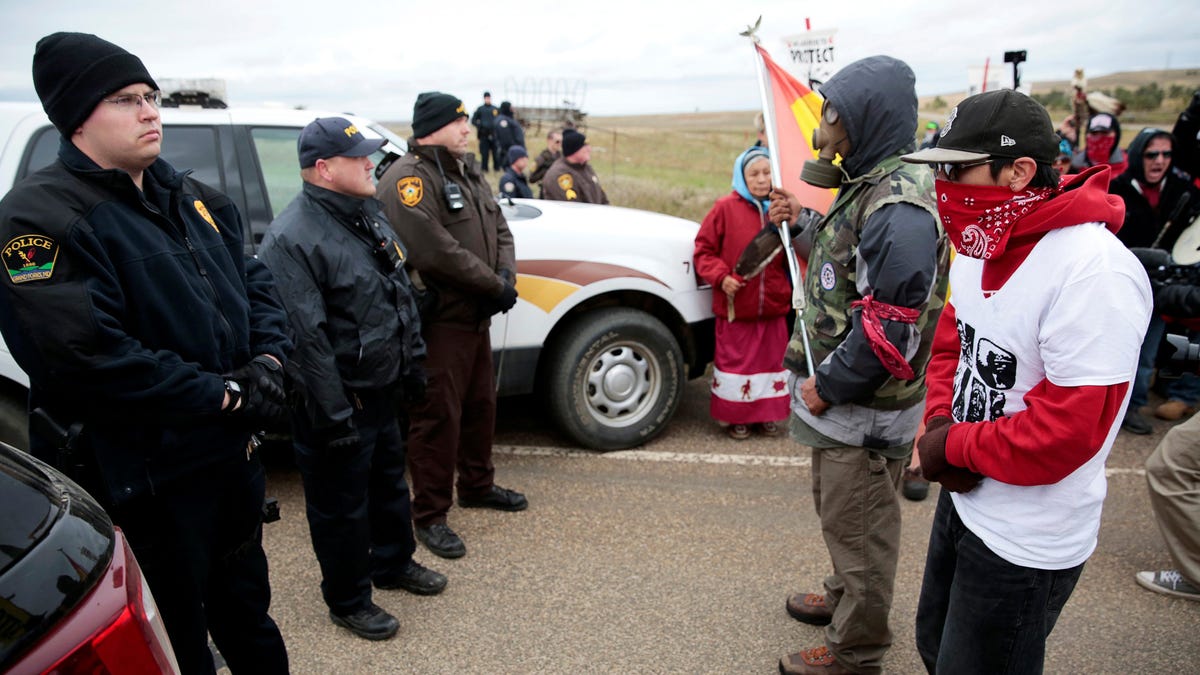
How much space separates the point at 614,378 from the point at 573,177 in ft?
11.4

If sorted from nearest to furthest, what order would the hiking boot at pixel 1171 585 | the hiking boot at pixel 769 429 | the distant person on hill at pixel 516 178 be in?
the hiking boot at pixel 1171 585 → the hiking boot at pixel 769 429 → the distant person on hill at pixel 516 178

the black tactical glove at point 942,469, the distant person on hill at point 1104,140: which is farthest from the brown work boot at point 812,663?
the distant person on hill at point 1104,140

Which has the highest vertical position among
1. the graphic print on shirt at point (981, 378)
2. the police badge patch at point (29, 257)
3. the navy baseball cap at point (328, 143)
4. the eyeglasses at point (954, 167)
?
the navy baseball cap at point (328, 143)

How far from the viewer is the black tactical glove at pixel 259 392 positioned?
87.9 inches

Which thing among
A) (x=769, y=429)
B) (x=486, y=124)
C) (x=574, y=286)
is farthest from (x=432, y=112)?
(x=486, y=124)

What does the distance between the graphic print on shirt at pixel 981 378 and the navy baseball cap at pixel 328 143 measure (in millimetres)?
2163

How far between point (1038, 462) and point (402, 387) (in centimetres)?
235

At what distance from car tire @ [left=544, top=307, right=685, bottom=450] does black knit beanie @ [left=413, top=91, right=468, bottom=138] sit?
144cm

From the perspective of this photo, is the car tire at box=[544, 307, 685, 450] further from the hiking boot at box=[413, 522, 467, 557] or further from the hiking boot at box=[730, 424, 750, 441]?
the hiking boot at box=[413, 522, 467, 557]

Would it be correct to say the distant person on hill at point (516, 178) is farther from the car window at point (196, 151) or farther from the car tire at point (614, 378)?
the car window at point (196, 151)

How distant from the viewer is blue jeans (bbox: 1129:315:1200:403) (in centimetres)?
557

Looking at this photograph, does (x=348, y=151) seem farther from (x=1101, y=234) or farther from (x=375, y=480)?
(x=1101, y=234)

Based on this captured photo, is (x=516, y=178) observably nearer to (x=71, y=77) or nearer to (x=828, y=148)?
(x=828, y=148)

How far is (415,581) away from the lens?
11.4 feet
